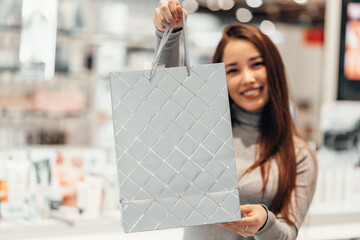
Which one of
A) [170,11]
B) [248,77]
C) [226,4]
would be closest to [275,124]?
[248,77]

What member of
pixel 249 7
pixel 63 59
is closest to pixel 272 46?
pixel 63 59

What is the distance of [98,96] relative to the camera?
4.85m

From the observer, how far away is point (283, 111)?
1600mm

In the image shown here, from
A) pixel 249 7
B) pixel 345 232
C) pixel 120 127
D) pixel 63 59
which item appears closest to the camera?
pixel 120 127

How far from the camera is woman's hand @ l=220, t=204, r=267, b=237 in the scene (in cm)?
115

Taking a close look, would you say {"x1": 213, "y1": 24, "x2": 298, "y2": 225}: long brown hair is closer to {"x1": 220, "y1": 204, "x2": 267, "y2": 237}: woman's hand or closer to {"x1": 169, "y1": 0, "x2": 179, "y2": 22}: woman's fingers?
{"x1": 220, "y1": 204, "x2": 267, "y2": 237}: woman's hand

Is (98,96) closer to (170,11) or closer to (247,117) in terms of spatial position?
(247,117)

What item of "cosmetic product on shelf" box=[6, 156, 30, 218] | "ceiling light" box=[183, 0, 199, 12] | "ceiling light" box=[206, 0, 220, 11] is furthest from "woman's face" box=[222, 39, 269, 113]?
"ceiling light" box=[206, 0, 220, 11]

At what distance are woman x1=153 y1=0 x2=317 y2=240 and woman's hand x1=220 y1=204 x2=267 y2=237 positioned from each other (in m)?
0.23

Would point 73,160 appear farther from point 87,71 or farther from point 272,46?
point 87,71

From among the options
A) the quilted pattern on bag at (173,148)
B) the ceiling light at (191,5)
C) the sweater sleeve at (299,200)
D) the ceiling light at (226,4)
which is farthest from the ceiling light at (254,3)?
the quilted pattern on bag at (173,148)

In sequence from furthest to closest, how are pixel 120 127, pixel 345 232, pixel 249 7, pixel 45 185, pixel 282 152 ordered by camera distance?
pixel 249 7
pixel 345 232
pixel 45 185
pixel 282 152
pixel 120 127

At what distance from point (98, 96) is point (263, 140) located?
11.2 feet

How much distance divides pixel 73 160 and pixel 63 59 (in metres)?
2.76
